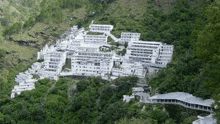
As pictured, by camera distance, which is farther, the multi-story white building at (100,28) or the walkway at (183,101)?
the multi-story white building at (100,28)

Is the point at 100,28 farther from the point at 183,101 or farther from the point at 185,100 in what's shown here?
the point at 185,100

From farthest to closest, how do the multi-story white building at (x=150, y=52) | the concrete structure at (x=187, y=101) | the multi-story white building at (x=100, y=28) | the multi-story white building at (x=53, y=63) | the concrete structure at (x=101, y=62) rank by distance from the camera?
the multi-story white building at (x=100, y=28) < the multi-story white building at (x=53, y=63) < the multi-story white building at (x=150, y=52) < the concrete structure at (x=101, y=62) < the concrete structure at (x=187, y=101)

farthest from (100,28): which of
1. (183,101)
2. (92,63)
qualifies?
(183,101)

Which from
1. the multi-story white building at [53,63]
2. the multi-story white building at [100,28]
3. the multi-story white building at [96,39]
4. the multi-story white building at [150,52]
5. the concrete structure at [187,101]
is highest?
the multi-story white building at [100,28]

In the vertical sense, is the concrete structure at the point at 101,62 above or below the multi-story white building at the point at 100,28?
below

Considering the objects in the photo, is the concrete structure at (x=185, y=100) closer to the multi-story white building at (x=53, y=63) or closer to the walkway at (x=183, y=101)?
the walkway at (x=183, y=101)

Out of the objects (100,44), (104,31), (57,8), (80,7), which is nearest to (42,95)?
(100,44)

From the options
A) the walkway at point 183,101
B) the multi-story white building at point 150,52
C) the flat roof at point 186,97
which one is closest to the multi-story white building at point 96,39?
the multi-story white building at point 150,52

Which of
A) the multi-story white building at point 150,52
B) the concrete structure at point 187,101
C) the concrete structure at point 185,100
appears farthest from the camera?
the multi-story white building at point 150,52
